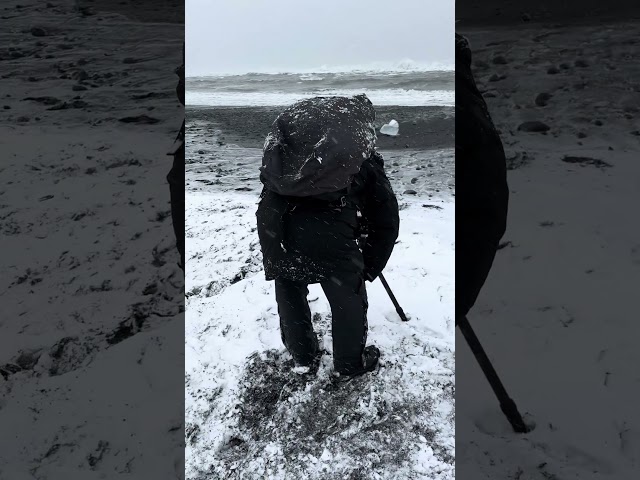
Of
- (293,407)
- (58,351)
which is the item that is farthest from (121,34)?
(293,407)

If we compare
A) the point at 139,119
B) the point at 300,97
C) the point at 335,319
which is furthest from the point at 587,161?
the point at 300,97

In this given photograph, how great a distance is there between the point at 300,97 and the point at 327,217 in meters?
8.50

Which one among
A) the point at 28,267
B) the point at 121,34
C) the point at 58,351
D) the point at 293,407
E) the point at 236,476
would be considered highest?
the point at 121,34

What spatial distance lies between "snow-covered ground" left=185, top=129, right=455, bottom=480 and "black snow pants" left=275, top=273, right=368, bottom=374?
14 centimetres

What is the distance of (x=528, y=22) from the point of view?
114 cm

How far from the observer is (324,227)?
1820 millimetres

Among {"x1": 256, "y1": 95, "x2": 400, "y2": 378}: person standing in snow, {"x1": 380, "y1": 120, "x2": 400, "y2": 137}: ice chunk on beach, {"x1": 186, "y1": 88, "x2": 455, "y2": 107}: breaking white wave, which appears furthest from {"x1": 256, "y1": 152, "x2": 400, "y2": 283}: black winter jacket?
{"x1": 186, "y1": 88, "x2": 455, "y2": 107}: breaking white wave

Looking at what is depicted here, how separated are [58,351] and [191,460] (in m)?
0.93

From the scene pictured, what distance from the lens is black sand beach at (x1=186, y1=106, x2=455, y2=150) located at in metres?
6.96

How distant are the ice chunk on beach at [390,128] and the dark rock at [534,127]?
244 inches

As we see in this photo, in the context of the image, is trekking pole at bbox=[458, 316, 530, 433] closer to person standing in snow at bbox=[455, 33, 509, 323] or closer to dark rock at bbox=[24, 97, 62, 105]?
person standing in snow at bbox=[455, 33, 509, 323]

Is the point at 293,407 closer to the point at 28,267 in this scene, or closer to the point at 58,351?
the point at 58,351

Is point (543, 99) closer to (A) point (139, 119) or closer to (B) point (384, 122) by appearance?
(A) point (139, 119)

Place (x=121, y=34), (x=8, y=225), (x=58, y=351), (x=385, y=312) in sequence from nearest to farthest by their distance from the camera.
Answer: (x=8, y=225), (x=121, y=34), (x=58, y=351), (x=385, y=312)
